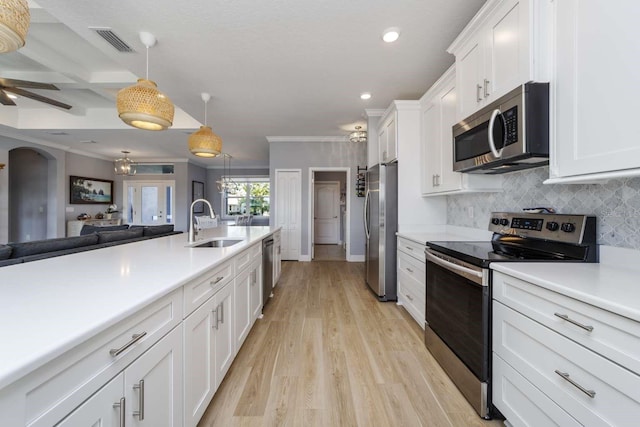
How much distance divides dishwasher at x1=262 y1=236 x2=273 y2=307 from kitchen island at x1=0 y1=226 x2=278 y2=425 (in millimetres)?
1203

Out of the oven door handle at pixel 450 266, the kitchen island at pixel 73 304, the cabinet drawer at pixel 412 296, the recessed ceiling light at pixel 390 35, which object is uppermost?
the recessed ceiling light at pixel 390 35

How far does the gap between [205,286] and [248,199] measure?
9086mm

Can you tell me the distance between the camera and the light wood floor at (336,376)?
147cm

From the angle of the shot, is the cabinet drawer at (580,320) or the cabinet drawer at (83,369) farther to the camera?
the cabinet drawer at (580,320)

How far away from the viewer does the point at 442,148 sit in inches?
102

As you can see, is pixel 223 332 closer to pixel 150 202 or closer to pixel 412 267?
pixel 412 267

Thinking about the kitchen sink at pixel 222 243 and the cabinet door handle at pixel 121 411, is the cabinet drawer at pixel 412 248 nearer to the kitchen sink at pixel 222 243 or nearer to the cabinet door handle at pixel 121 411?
the kitchen sink at pixel 222 243

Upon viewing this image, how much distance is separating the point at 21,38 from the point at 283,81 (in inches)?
87.2

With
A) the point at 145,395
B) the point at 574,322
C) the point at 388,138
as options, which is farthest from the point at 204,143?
the point at 574,322

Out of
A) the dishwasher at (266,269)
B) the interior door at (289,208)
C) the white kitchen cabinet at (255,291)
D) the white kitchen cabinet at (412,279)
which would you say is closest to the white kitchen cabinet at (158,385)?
the white kitchen cabinet at (255,291)

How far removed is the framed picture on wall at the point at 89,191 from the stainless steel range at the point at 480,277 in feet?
28.4

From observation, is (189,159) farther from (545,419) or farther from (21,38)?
(545,419)

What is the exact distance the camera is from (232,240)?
2604 millimetres

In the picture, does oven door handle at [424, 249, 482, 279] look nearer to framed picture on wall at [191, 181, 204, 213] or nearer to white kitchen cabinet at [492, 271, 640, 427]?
white kitchen cabinet at [492, 271, 640, 427]
